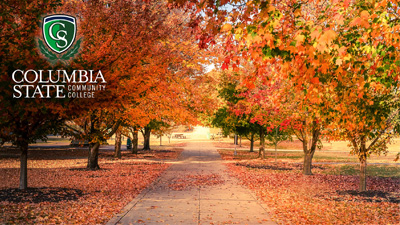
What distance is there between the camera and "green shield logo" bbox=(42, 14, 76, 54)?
11.0 metres

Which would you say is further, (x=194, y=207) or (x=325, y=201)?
(x=325, y=201)

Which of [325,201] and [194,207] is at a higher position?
[194,207]

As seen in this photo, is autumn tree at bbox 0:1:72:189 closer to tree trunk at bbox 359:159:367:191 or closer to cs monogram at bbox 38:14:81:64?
cs monogram at bbox 38:14:81:64

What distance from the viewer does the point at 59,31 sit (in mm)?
11664

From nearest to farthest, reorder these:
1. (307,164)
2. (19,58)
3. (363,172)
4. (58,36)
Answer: (19,58) → (58,36) → (363,172) → (307,164)

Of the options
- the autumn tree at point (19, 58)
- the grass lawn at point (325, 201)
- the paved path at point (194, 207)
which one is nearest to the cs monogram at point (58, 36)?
the autumn tree at point (19, 58)

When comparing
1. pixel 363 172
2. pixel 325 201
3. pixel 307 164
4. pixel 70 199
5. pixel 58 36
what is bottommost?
pixel 325 201

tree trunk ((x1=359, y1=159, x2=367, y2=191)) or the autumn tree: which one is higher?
the autumn tree

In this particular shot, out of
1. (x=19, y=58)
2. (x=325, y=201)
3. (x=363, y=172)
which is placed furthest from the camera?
(x=363, y=172)

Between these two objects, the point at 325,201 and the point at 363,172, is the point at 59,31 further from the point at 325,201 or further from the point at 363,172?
the point at 363,172

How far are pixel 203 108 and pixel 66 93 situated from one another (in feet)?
43.9

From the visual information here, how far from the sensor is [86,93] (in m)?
10.5

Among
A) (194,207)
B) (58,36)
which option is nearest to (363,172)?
(194,207)

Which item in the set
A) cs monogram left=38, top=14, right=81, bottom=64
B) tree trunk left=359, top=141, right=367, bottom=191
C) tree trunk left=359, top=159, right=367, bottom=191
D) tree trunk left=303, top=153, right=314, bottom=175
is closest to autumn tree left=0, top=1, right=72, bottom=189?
cs monogram left=38, top=14, right=81, bottom=64
